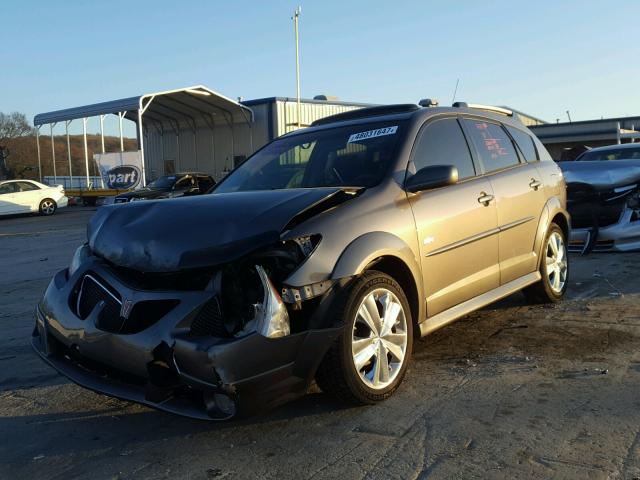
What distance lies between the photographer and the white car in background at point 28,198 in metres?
23.3

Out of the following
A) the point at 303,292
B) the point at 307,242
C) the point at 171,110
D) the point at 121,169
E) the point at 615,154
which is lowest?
the point at 303,292

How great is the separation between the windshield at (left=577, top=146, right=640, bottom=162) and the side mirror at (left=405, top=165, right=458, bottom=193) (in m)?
7.50

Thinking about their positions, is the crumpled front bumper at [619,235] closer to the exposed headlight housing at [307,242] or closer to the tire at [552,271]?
the tire at [552,271]

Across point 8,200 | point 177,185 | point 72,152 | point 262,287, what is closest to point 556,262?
point 262,287

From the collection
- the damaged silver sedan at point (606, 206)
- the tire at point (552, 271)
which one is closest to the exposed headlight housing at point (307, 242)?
the tire at point (552, 271)

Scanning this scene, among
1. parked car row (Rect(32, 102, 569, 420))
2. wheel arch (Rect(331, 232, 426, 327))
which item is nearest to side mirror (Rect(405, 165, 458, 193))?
parked car row (Rect(32, 102, 569, 420))

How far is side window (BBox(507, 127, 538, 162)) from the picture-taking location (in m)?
5.61

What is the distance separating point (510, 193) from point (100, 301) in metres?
3.35

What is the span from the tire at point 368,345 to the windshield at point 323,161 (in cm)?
83

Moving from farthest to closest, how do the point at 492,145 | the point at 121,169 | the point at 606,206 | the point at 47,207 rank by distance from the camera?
the point at 121,169 < the point at 47,207 < the point at 606,206 < the point at 492,145

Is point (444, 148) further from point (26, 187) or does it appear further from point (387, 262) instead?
point (26, 187)

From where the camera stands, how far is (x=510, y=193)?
16.4 feet

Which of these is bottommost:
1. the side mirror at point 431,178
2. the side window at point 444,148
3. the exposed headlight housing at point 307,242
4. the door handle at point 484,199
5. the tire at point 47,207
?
the tire at point 47,207

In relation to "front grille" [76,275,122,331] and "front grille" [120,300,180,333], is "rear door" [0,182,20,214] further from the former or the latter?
"front grille" [120,300,180,333]
